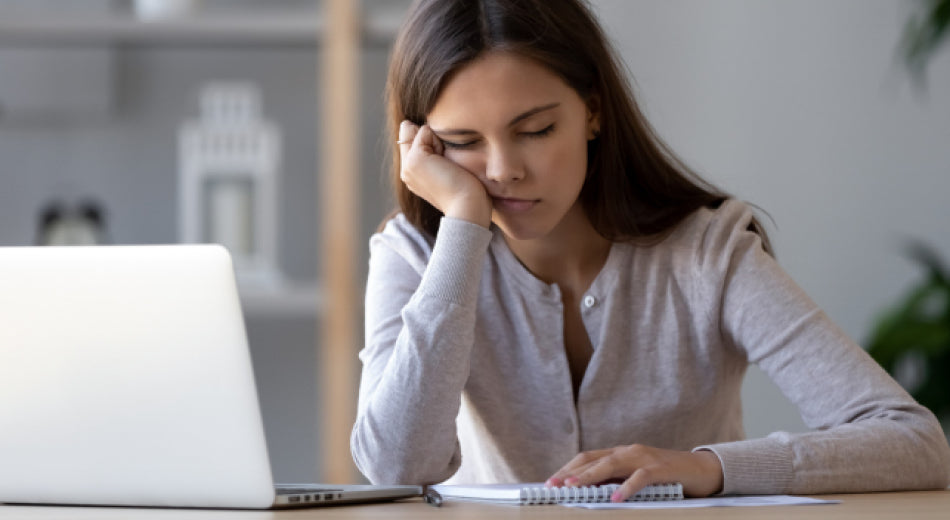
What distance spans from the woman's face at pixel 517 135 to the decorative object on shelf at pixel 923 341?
1144 mm

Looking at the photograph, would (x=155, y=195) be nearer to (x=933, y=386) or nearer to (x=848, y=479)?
(x=933, y=386)

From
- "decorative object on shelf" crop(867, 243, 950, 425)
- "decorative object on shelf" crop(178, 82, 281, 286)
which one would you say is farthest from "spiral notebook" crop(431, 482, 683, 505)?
"decorative object on shelf" crop(178, 82, 281, 286)

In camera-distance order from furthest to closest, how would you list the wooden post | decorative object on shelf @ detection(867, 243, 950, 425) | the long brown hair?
the wooden post < decorative object on shelf @ detection(867, 243, 950, 425) < the long brown hair

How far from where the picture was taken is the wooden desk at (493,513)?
2.80ft

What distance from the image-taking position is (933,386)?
87.3 inches

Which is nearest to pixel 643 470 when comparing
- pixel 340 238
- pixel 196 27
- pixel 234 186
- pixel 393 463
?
pixel 393 463

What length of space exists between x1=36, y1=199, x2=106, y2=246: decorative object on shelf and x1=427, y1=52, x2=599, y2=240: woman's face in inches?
58.5

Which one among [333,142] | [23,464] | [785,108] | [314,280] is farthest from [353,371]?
[23,464]

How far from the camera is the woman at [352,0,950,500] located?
1158 mm

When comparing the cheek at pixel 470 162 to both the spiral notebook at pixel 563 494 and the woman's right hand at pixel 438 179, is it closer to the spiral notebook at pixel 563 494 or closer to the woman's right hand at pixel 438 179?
the woman's right hand at pixel 438 179

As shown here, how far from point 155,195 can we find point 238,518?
1984mm

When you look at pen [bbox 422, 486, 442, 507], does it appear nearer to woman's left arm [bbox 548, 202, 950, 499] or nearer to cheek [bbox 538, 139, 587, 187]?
woman's left arm [bbox 548, 202, 950, 499]

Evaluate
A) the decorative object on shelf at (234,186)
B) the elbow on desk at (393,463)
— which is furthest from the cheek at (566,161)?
the decorative object on shelf at (234,186)

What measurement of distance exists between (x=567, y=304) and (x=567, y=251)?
71 millimetres
